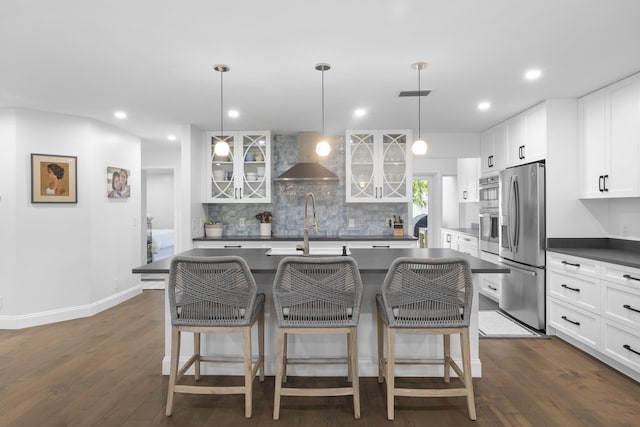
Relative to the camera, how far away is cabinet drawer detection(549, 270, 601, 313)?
3.18m

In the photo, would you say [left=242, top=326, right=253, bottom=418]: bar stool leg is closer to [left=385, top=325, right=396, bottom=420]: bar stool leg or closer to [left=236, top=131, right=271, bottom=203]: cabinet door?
[left=385, top=325, right=396, bottom=420]: bar stool leg

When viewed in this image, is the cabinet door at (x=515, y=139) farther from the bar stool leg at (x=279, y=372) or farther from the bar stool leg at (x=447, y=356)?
the bar stool leg at (x=279, y=372)

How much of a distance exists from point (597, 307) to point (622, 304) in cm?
28

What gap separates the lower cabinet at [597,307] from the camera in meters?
2.81

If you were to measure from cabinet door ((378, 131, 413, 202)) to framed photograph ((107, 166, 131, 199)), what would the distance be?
11.6 ft

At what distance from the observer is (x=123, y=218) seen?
5.40 meters

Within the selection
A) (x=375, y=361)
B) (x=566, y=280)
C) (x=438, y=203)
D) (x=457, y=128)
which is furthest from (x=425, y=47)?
(x=438, y=203)

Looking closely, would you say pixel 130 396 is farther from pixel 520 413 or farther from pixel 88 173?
pixel 88 173

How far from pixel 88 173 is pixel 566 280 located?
209 inches

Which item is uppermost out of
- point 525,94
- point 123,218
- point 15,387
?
point 525,94

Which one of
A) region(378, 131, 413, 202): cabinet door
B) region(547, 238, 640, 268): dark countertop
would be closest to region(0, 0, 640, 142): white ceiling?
region(378, 131, 413, 202): cabinet door

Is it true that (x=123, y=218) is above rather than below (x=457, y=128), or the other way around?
below

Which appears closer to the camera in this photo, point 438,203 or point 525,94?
point 525,94

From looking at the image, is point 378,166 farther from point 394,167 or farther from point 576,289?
point 576,289
